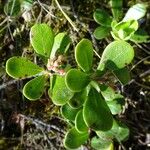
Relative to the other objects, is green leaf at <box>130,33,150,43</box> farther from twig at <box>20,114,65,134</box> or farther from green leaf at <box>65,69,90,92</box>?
twig at <box>20,114,65,134</box>

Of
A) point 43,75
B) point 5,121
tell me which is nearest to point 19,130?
point 5,121

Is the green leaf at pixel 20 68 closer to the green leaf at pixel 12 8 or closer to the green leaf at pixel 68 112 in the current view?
the green leaf at pixel 68 112

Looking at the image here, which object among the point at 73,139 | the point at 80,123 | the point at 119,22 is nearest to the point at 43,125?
the point at 73,139

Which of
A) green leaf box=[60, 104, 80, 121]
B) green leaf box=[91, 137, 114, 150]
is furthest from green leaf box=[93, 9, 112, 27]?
green leaf box=[91, 137, 114, 150]

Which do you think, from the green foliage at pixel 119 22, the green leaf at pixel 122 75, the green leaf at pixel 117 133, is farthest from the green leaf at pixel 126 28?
the green leaf at pixel 117 133

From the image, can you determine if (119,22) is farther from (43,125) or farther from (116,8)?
(43,125)
